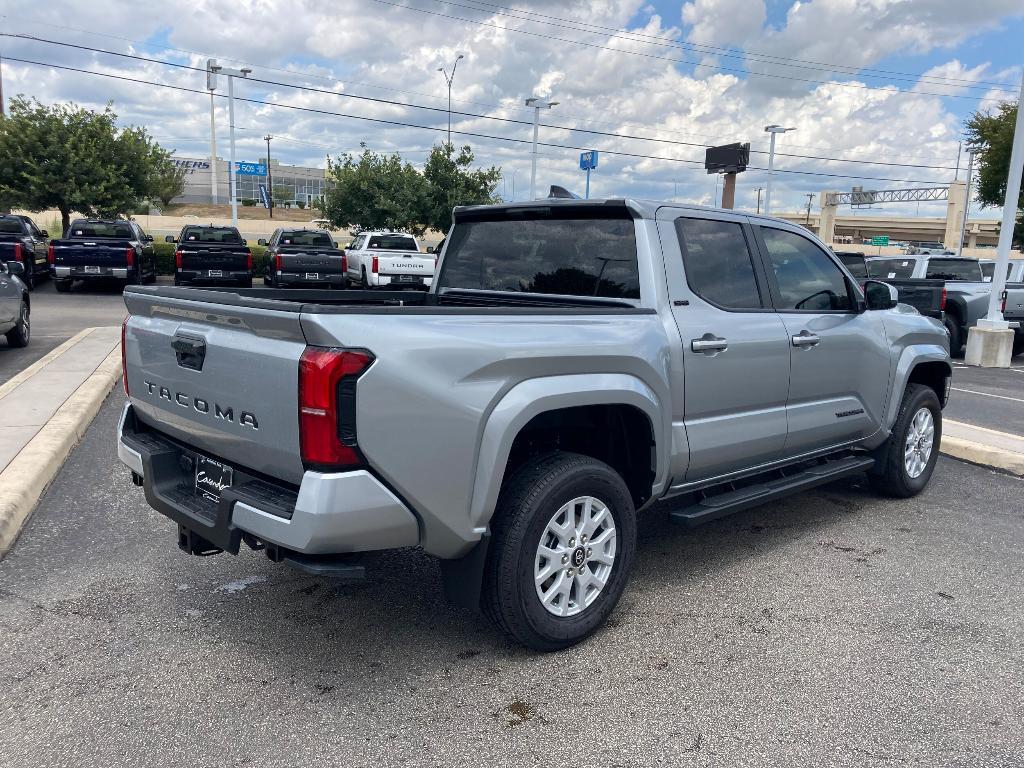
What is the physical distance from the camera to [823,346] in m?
4.82

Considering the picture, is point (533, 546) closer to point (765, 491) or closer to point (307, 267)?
point (765, 491)

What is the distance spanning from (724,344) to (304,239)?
1982 centimetres

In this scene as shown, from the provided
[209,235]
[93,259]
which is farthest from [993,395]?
[209,235]

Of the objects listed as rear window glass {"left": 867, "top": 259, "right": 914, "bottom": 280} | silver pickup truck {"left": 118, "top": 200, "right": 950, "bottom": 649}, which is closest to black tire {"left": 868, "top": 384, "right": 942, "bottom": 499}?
silver pickup truck {"left": 118, "top": 200, "right": 950, "bottom": 649}

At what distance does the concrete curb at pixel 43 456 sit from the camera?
182 inches

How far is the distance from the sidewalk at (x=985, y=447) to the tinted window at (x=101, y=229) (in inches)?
755

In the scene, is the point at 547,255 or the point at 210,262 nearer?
the point at 547,255

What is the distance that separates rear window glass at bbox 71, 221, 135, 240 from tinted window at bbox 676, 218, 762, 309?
1937cm

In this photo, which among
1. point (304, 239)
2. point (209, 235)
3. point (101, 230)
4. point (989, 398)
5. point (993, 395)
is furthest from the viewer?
point (304, 239)

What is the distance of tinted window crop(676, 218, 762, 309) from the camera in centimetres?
416

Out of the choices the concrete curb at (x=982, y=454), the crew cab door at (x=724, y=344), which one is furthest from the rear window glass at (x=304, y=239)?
the crew cab door at (x=724, y=344)

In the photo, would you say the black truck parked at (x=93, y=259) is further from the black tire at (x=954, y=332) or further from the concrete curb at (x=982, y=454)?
the concrete curb at (x=982, y=454)

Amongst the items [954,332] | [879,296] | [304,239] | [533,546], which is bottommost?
[954,332]

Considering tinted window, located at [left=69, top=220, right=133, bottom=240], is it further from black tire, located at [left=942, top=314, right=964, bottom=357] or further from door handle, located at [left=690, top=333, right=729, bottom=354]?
door handle, located at [left=690, top=333, right=729, bottom=354]
